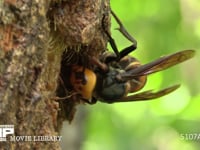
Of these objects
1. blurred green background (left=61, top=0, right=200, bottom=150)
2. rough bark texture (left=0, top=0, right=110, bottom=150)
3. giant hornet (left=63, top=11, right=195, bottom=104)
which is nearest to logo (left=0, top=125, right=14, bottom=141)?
rough bark texture (left=0, top=0, right=110, bottom=150)

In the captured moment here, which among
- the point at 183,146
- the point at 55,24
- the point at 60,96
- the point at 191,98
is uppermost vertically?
the point at 55,24

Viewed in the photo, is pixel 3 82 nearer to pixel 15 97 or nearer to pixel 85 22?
pixel 15 97

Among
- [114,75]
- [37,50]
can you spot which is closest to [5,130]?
[37,50]

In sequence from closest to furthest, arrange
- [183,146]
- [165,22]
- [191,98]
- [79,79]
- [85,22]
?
[85,22], [79,79], [191,98], [165,22], [183,146]

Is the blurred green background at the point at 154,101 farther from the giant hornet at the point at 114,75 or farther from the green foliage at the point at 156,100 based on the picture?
the giant hornet at the point at 114,75

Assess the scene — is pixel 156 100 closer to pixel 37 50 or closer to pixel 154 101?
pixel 154 101

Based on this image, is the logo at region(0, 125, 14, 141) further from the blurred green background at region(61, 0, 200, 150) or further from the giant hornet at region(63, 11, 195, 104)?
the blurred green background at region(61, 0, 200, 150)

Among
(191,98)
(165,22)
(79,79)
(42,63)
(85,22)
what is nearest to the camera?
(42,63)

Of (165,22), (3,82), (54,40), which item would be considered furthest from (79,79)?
(165,22)
